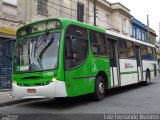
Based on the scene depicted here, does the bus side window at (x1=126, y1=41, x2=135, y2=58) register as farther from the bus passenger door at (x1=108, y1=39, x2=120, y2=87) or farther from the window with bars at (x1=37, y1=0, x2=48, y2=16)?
the window with bars at (x1=37, y1=0, x2=48, y2=16)

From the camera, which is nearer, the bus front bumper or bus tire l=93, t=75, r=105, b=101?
the bus front bumper

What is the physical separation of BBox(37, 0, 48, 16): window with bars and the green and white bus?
7.79 meters

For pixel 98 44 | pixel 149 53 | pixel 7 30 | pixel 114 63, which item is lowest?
pixel 114 63

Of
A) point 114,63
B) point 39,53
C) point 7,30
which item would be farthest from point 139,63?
point 39,53

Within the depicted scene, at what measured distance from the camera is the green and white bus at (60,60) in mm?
9102

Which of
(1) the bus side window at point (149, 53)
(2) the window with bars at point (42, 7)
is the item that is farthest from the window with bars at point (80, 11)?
(1) the bus side window at point (149, 53)

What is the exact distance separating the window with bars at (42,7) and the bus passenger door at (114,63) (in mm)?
7313

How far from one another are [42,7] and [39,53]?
1030 centimetres

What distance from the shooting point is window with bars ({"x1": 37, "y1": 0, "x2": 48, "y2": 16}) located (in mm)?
18766

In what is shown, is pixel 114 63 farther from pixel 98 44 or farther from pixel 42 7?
pixel 42 7

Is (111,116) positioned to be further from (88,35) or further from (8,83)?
(8,83)

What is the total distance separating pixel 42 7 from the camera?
1919 cm

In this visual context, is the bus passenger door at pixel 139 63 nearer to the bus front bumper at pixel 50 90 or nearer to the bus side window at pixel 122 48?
the bus side window at pixel 122 48

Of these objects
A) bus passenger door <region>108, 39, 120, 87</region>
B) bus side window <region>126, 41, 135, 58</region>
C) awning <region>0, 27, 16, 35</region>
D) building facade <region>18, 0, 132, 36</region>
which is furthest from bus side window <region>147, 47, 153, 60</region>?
awning <region>0, 27, 16, 35</region>
